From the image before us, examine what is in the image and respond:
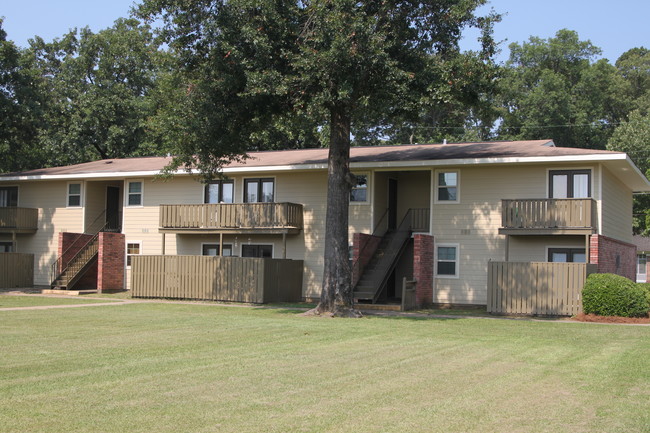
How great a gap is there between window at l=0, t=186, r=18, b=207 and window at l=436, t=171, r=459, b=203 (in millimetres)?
22366

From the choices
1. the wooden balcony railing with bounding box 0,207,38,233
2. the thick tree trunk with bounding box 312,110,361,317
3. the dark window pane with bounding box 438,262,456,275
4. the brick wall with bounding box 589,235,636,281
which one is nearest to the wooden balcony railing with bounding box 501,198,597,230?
the brick wall with bounding box 589,235,636,281

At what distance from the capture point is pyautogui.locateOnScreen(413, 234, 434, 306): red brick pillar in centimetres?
2722

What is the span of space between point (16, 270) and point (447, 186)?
69.0 ft

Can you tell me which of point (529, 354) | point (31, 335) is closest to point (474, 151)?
point (529, 354)

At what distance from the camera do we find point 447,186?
94.3 feet

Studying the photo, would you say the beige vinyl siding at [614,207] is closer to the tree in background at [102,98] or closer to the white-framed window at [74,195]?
the white-framed window at [74,195]

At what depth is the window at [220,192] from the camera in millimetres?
32844

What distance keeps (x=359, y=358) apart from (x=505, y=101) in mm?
50391

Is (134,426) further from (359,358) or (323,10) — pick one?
(323,10)

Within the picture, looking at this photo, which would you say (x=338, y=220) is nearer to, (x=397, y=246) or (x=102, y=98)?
(x=397, y=246)

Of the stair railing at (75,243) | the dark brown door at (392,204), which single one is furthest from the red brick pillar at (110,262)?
the dark brown door at (392,204)

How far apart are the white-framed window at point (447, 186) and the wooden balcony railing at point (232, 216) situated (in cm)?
592

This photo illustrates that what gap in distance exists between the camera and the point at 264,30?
21.4m

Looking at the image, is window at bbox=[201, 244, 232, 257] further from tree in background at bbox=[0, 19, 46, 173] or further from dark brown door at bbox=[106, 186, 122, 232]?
tree in background at bbox=[0, 19, 46, 173]
